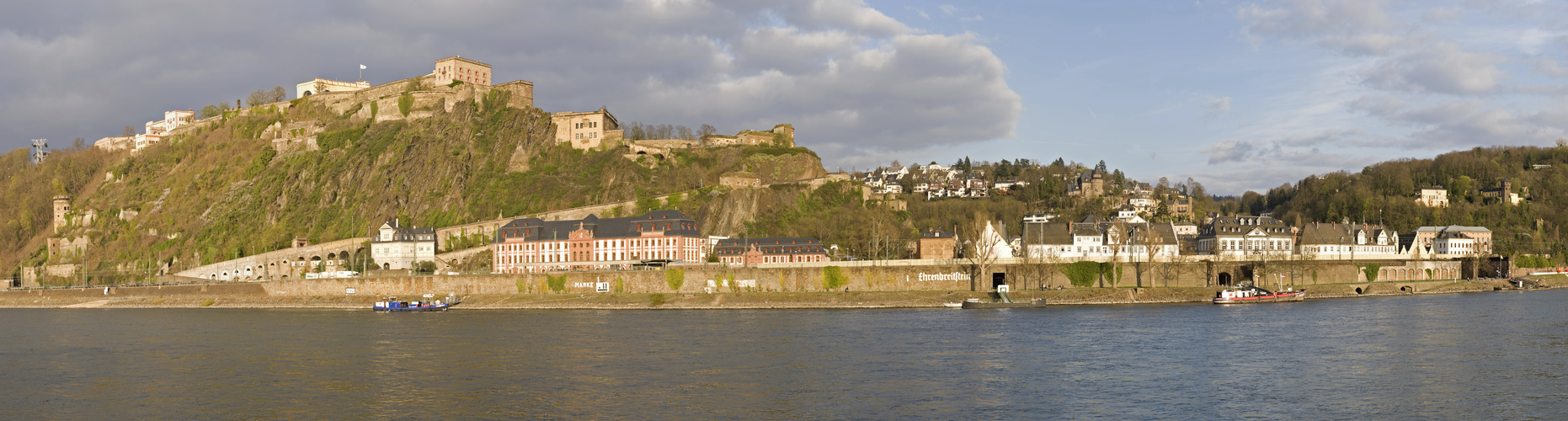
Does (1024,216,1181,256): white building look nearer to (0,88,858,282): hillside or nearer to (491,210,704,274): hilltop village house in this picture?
(0,88,858,282): hillside

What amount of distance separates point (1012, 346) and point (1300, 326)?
17.5 meters

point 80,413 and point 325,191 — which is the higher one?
point 325,191

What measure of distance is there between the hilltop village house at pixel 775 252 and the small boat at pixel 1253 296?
28411mm

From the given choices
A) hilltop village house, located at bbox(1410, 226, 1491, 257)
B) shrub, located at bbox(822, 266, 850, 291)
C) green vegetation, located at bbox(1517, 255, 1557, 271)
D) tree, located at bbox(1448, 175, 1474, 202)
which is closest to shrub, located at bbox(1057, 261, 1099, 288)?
shrub, located at bbox(822, 266, 850, 291)

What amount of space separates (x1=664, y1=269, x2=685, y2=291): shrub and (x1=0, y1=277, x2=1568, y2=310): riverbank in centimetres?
87

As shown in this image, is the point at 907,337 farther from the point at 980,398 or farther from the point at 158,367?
the point at 158,367

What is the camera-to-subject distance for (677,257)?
7975 cm

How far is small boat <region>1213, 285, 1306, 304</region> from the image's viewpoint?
2677 inches

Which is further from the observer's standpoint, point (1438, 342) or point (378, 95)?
point (378, 95)

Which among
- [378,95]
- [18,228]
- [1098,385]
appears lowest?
[1098,385]

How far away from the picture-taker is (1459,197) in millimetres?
127312

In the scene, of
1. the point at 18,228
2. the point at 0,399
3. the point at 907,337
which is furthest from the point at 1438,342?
the point at 18,228

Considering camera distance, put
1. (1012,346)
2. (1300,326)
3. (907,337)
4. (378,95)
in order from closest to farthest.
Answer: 1. (1012,346)
2. (907,337)
3. (1300,326)
4. (378,95)

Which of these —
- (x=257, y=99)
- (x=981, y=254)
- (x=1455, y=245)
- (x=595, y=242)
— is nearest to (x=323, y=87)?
(x=257, y=99)
